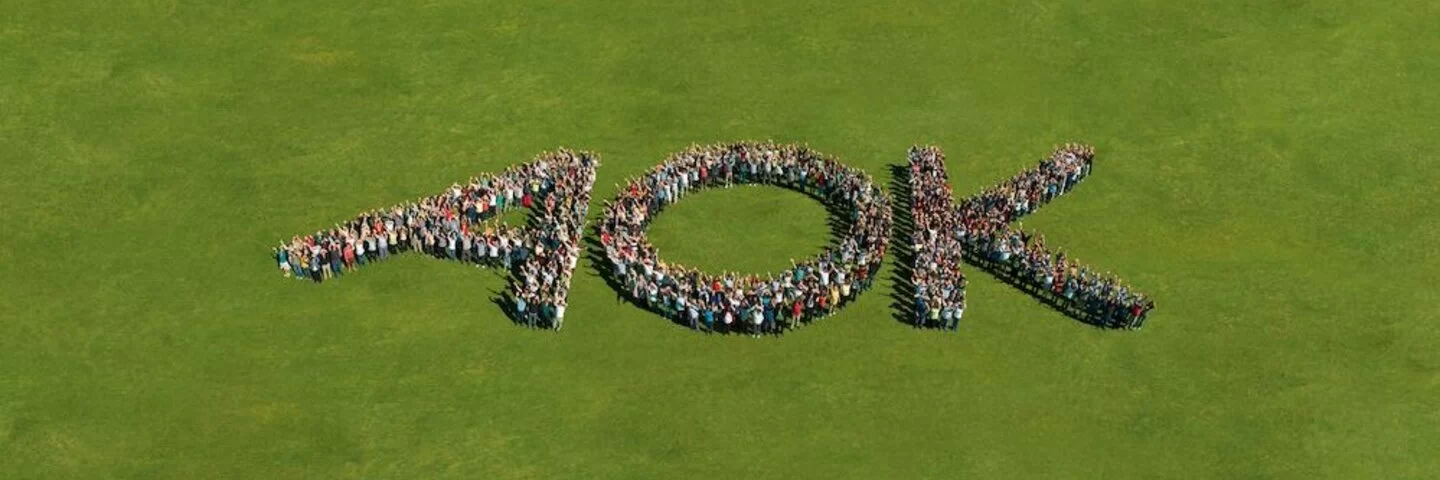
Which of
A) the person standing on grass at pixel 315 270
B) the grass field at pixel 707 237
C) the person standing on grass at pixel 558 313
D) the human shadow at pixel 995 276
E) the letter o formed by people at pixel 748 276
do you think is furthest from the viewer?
the person standing on grass at pixel 315 270

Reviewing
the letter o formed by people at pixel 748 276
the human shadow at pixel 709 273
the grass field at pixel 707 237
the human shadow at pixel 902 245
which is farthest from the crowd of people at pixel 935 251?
the human shadow at pixel 709 273

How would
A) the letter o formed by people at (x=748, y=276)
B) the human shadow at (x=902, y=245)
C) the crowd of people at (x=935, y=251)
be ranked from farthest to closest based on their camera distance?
the human shadow at (x=902, y=245)
the crowd of people at (x=935, y=251)
the letter o formed by people at (x=748, y=276)

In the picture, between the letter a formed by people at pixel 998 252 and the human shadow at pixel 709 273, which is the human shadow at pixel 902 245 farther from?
the human shadow at pixel 709 273

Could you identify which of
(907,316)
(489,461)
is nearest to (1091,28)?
(907,316)

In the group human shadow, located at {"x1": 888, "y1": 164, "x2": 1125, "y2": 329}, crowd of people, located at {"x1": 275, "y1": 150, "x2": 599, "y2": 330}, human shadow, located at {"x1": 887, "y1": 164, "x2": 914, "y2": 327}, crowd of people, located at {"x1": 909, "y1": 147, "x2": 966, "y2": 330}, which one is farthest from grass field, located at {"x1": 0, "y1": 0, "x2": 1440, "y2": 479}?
crowd of people, located at {"x1": 909, "y1": 147, "x2": 966, "y2": 330}

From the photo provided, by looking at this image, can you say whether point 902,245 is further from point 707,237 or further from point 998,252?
point 707,237

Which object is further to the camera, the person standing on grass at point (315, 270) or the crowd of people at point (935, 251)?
the person standing on grass at point (315, 270)
